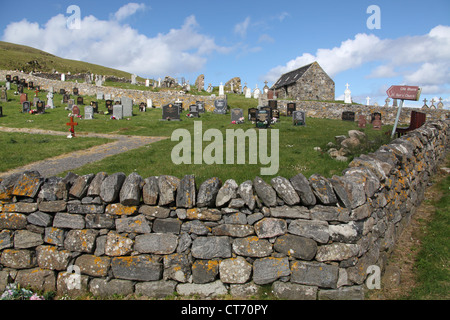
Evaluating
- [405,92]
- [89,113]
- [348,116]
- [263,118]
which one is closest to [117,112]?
[89,113]

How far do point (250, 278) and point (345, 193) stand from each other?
6.53 ft

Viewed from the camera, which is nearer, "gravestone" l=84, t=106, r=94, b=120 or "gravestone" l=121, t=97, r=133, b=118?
"gravestone" l=84, t=106, r=94, b=120

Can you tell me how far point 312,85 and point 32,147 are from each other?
38259mm

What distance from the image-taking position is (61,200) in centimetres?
493

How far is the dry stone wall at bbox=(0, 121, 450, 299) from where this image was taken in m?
4.55

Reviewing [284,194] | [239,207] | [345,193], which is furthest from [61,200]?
[345,193]

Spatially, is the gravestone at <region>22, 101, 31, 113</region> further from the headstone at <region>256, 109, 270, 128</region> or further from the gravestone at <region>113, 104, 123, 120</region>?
the headstone at <region>256, 109, 270, 128</region>

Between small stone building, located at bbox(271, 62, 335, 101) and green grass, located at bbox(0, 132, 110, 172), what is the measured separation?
33.5 metres

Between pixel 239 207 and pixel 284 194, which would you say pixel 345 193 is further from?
pixel 239 207

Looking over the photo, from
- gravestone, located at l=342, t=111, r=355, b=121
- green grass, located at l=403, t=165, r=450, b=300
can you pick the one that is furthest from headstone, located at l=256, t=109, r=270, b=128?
green grass, located at l=403, t=165, r=450, b=300

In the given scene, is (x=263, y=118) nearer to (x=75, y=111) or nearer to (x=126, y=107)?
(x=126, y=107)

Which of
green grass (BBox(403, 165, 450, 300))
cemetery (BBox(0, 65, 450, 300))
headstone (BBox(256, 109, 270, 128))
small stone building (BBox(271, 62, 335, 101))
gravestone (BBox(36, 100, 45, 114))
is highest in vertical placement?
small stone building (BBox(271, 62, 335, 101))

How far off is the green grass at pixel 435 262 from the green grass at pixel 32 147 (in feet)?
38.0
